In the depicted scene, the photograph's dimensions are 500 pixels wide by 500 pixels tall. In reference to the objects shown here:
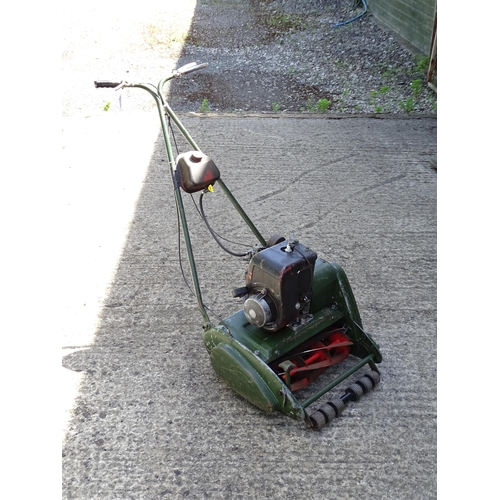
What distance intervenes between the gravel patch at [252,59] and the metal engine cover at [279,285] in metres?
4.19

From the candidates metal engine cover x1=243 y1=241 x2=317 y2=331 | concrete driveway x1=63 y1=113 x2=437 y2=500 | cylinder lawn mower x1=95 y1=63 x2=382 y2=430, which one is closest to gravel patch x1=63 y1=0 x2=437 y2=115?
concrete driveway x1=63 y1=113 x2=437 y2=500

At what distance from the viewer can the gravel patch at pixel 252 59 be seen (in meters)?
7.00

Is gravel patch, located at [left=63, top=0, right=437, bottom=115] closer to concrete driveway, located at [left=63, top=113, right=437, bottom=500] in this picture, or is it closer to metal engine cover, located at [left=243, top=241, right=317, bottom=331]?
concrete driveway, located at [left=63, top=113, right=437, bottom=500]

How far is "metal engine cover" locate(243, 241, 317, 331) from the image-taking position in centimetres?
A: 263

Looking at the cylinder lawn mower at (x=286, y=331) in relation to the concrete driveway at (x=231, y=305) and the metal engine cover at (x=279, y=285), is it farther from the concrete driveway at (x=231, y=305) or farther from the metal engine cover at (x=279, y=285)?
the concrete driveway at (x=231, y=305)

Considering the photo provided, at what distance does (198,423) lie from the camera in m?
2.67

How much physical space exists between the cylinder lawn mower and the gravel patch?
13.2 feet

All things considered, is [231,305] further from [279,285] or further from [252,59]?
[252,59]

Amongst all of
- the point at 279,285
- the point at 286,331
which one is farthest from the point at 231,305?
the point at 279,285

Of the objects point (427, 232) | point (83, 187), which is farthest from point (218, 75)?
point (427, 232)

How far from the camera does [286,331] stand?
9.09 feet

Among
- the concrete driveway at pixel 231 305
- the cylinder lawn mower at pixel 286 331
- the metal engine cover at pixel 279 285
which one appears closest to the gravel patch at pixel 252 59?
the concrete driveway at pixel 231 305

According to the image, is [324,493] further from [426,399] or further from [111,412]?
[111,412]

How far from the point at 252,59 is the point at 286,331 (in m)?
6.88
